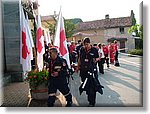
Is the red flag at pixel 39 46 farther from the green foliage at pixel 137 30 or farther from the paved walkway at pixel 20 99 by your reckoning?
the green foliage at pixel 137 30

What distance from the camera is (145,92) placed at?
3.49 metres

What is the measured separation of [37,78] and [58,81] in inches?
18.5

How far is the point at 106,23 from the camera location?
4.09 m

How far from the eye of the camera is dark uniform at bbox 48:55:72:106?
362 centimetres

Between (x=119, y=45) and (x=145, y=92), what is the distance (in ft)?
2.76

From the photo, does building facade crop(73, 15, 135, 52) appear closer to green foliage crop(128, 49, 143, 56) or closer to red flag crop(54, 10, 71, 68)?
green foliage crop(128, 49, 143, 56)

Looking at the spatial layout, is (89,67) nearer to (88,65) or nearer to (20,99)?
(88,65)

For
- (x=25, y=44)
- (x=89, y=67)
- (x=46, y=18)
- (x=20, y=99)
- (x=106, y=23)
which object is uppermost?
(x=46, y=18)

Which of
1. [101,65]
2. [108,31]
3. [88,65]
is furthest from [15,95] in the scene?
[101,65]

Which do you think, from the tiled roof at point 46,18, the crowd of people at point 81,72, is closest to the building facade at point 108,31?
the crowd of people at point 81,72

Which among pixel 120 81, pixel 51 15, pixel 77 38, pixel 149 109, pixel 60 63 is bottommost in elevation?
pixel 149 109

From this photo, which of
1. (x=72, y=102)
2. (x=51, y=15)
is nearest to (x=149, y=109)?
(x=72, y=102)

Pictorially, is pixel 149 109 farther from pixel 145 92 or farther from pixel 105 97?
pixel 105 97

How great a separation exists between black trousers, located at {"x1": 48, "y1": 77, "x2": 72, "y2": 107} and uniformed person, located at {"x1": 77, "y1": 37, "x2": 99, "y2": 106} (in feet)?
0.86
